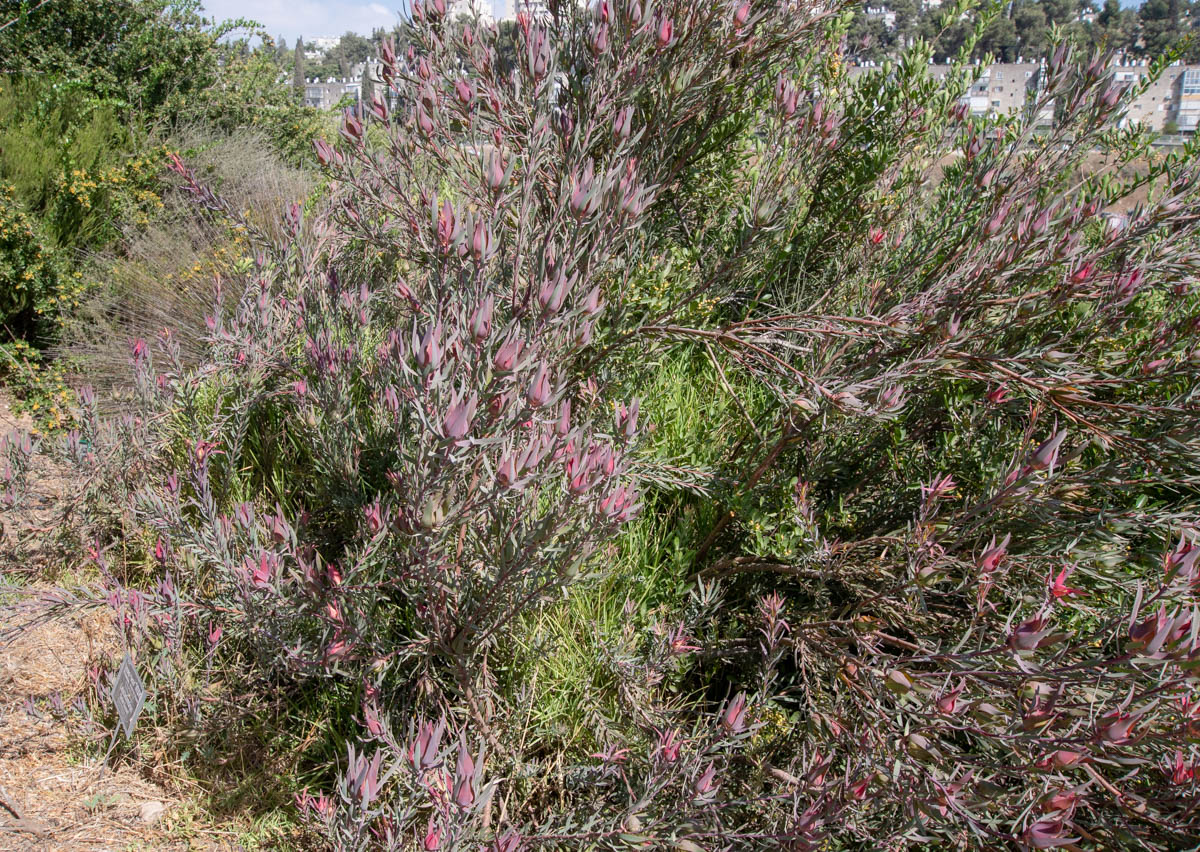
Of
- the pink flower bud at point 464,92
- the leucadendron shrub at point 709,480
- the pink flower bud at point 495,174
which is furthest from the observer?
the pink flower bud at point 464,92

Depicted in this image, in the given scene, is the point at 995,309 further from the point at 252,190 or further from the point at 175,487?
the point at 252,190

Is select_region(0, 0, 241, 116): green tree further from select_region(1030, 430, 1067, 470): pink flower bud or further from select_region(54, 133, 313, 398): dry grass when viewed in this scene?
select_region(1030, 430, 1067, 470): pink flower bud

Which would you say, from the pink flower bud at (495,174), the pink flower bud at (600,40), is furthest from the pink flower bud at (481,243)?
the pink flower bud at (600,40)

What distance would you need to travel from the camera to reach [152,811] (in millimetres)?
2295

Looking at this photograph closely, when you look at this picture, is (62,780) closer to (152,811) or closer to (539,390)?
(152,811)

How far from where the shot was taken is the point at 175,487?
2.28 metres

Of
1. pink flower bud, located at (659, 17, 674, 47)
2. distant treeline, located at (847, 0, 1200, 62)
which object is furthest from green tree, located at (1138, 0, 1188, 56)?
pink flower bud, located at (659, 17, 674, 47)

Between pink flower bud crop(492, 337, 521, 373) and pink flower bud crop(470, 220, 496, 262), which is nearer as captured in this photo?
pink flower bud crop(492, 337, 521, 373)

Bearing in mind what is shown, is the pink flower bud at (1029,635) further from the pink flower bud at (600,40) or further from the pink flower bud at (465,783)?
the pink flower bud at (600,40)

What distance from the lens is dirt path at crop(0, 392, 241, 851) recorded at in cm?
219

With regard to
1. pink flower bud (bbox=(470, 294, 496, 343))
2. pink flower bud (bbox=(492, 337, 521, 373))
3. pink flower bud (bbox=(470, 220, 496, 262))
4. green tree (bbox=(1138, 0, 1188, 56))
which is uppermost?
green tree (bbox=(1138, 0, 1188, 56))

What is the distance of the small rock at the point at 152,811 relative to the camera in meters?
2.27

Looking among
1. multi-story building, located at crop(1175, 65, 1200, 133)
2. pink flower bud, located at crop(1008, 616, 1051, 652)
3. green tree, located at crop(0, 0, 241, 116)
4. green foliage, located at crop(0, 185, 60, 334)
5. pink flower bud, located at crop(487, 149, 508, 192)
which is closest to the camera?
pink flower bud, located at crop(1008, 616, 1051, 652)

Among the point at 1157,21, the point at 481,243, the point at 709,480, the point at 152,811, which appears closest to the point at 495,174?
the point at 481,243
